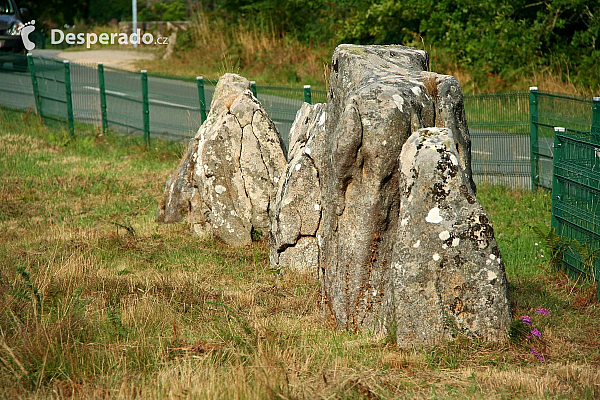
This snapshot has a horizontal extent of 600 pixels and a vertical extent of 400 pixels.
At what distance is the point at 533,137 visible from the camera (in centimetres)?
980

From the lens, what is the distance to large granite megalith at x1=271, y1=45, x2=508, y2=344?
4.33 meters

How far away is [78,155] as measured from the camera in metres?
12.4

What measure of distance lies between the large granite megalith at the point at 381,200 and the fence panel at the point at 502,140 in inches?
204

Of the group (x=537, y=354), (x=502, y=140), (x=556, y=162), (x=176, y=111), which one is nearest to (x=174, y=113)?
(x=176, y=111)

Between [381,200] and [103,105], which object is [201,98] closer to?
[103,105]

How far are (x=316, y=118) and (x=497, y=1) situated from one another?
13650 millimetres

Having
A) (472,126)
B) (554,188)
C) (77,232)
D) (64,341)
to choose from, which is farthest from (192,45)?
(64,341)

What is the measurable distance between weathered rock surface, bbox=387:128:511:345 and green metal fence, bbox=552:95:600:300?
5.93 ft

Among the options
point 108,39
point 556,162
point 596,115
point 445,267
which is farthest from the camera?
point 108,39

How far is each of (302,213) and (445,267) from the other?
2.33 metres

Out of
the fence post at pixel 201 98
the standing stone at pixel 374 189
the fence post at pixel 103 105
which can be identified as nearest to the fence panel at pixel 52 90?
the fence post at pixel 103 105

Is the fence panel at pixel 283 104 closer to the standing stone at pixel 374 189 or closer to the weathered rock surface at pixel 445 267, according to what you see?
the standing stone at pixel 374 189

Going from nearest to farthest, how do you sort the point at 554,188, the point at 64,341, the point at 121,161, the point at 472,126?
the point at 64,341 < the point at 554,188 < the point at 472,126 < the point at 121,161

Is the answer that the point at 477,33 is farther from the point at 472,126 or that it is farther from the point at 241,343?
the point at 241,343
